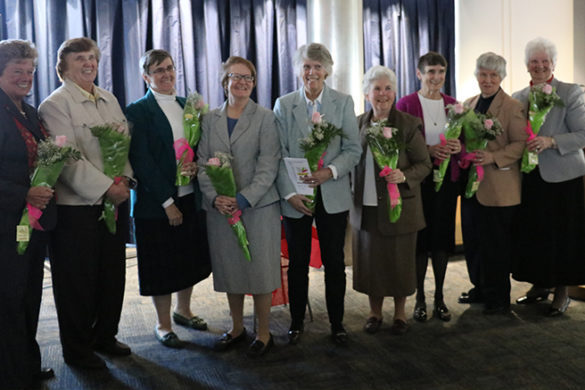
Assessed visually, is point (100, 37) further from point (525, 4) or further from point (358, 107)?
point (525, 4)

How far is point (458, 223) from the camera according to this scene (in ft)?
18.0

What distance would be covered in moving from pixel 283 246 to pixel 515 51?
14.9 feet

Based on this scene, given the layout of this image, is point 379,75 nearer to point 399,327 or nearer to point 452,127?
point 452,127

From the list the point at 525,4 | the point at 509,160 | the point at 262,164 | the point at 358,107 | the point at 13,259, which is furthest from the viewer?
the point at 525,4

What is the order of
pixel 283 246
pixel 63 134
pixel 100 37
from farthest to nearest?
pixel 100 37 → pixel 283 246 → pixel 63 134

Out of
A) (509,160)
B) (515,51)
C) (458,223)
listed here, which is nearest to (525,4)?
(515,51)

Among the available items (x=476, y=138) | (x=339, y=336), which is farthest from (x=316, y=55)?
(x=339, y=336)

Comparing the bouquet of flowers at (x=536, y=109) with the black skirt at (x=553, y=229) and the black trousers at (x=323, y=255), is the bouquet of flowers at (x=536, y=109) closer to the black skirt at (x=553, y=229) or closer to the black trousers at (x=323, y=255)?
the black skirt at (x=553, y=229)

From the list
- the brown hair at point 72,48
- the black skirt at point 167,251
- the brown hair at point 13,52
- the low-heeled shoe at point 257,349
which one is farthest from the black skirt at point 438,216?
the brown hair at point 13,52

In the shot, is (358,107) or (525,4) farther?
(525,4)

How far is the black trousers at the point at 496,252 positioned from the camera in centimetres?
352

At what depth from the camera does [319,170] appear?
295 cm

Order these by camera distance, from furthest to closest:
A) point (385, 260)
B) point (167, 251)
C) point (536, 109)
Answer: point (536, 109)
point (385, 260)
point (167, 251)

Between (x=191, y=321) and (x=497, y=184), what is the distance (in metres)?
2.16
